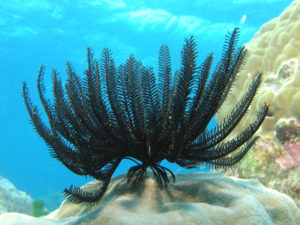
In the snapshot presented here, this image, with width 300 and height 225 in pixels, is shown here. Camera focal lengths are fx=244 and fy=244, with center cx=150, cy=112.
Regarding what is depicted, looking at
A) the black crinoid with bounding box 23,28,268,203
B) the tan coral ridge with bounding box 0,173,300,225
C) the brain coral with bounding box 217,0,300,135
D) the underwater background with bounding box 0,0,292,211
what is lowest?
the tan coral ridge with bounding box 0,173,300,225

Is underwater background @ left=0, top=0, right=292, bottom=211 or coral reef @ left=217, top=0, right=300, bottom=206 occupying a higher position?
underwater background @ left=0, top=0, right=292, bottom=211

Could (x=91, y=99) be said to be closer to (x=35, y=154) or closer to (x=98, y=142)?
(x=98, y=142)

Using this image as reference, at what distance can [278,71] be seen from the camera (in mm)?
5441

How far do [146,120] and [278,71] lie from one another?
13.5ft

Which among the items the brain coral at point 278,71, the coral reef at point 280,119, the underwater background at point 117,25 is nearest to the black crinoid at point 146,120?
the coral reef at point 280,119

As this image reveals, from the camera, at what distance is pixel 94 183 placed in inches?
135

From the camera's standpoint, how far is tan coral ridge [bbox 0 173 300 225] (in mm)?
2152

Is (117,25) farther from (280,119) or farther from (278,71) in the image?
(280,119)

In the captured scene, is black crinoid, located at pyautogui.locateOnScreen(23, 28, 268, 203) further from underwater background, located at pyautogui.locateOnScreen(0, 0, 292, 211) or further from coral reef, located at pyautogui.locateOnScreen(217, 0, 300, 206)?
underwater background, located at pyautogui.locateOnScreen(0, 0, 292, 211)

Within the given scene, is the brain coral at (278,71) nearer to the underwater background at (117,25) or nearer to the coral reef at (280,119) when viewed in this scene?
the coral reef at (280,119)

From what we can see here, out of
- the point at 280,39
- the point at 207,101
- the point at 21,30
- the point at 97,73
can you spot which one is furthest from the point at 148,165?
the point at 21,30

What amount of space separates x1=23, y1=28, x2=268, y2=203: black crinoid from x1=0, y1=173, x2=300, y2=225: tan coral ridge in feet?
0.57

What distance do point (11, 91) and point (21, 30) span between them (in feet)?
95.9

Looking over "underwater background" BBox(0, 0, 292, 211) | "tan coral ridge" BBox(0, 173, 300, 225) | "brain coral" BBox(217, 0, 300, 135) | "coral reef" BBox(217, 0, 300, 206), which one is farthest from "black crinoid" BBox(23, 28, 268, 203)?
"underwater background" BBox(0, 0, 292, 211)
